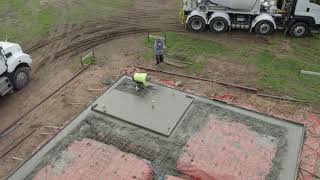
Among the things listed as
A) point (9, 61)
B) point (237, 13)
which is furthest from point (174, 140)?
point (237, 13)

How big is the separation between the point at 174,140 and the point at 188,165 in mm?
1174

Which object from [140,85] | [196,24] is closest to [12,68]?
[140,85]

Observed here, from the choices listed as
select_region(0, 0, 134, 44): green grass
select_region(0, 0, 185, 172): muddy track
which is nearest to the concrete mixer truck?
select_region(0, 0, 185, 172): muddy track

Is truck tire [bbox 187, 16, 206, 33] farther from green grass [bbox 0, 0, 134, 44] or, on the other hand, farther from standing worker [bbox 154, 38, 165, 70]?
green grass [bbox 0, 0, 134, 44]

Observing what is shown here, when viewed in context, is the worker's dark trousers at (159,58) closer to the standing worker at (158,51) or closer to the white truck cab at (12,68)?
the standing worker at (158,51)

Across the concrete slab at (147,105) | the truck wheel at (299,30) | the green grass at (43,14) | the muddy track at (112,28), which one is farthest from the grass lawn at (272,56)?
the green grass at (43,14)

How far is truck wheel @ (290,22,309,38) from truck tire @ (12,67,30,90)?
511 inches

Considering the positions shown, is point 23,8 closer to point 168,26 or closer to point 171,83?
point 168,26

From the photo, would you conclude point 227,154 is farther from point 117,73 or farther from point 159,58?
point 117,73

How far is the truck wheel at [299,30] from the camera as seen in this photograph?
58.8 ft

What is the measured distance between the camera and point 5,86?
1383cm

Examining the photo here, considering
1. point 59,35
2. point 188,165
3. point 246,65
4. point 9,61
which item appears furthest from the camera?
point 59,35

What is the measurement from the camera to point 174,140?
1120 cm

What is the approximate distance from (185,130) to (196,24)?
28.3ft
